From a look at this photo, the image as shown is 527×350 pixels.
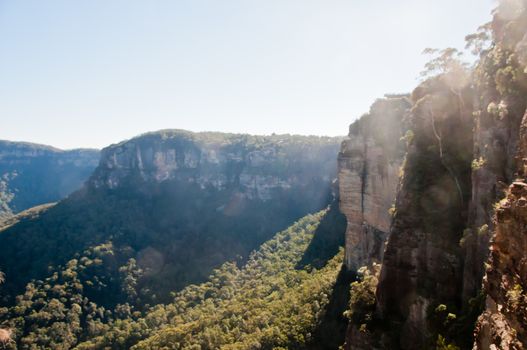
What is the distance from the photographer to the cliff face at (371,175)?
42.4m

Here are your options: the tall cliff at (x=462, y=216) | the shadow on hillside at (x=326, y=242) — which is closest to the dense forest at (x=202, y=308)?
the shadow on hillside at (x=326, y=242)

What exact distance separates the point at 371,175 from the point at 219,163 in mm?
111447

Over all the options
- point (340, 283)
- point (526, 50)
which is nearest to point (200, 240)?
point (340, 283)

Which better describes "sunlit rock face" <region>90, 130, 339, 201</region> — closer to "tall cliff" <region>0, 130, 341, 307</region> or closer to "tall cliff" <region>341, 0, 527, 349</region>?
"tall cliff" <region>0, 130, 341, 307</region>

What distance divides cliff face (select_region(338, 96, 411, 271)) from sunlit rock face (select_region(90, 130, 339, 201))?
3579 inches

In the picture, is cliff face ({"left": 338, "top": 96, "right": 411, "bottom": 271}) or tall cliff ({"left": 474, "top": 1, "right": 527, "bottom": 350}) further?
cliff face ({"left": 338, "top": 96, "right": 411, "bottom": 271})

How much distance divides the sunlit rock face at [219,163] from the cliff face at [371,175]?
90919 millimetres

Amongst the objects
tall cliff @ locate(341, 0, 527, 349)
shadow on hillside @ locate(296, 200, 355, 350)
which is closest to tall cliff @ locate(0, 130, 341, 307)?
shadow on hillside @ locate(296, 200, 355, 350)

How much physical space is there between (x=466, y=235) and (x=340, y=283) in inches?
1274

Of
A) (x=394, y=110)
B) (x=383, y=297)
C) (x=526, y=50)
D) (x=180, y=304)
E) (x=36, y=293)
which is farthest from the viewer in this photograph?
(x=36, y=293)

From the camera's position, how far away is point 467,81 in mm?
26594

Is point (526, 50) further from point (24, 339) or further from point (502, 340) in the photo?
point (24, 339)

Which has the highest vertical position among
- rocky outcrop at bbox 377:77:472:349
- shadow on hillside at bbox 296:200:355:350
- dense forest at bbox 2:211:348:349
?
rocky outcrop at bbox 377:77:472:349

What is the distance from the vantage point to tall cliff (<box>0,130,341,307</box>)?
10188cm
